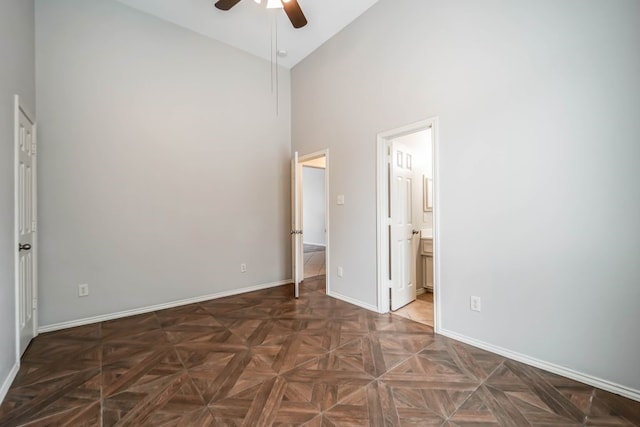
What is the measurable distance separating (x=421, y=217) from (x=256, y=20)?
3.34 metres

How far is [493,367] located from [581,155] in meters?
1.60

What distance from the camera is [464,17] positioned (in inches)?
93.5

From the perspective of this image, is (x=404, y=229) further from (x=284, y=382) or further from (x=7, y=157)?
(x=7, y=157)

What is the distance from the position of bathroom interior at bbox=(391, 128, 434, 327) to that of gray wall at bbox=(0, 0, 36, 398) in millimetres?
3451

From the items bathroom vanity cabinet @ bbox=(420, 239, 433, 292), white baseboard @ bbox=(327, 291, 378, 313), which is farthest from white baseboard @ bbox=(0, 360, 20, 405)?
bathroom vanity cabinet @ bbox=(420, 239, 433, 292)

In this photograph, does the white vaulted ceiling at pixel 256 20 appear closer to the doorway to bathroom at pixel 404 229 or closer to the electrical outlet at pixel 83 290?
the doorway to bathroom at pixel 404 229

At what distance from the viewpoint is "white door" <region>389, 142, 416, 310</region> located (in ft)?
10.3

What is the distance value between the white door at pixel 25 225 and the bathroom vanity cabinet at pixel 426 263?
4.09 m

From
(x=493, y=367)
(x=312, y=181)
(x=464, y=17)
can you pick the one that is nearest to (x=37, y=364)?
(x=493, y=367)

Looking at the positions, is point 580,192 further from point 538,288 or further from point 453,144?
point 453,144

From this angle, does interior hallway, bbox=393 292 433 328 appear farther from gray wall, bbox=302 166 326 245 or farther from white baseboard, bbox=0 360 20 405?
gray wall, bbox=302 166 326 245

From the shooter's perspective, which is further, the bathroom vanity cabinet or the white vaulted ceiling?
the bathroom vanity cabinet

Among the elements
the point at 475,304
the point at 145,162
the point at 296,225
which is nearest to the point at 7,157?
the point at 145,162

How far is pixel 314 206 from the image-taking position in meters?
9.76
